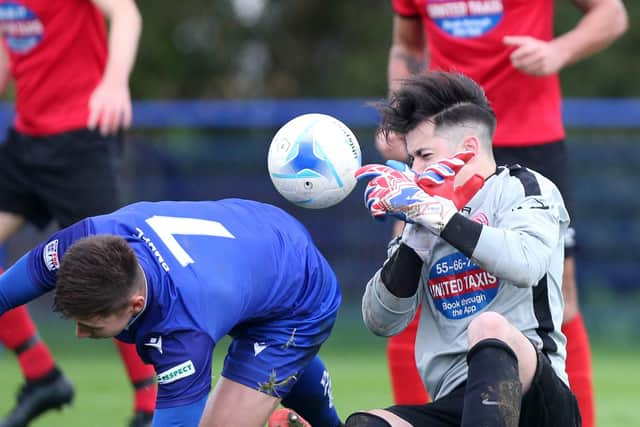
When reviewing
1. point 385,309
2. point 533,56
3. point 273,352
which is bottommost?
point 273,352

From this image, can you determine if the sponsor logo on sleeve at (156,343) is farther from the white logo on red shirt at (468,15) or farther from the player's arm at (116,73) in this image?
the white logo on red shirt at (468,15)

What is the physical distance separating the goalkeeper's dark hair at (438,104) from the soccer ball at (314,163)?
13.1 inches

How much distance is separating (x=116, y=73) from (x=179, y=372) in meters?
1.69

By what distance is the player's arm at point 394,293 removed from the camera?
134 inches

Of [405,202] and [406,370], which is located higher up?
[405,202]

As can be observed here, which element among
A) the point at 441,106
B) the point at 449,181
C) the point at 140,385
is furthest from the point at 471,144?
the point at 140,385

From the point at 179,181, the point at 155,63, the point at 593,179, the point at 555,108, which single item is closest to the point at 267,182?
the point at 179,181

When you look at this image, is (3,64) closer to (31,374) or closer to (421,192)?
(31,374)

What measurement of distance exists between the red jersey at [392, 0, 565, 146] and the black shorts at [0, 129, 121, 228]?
1.56m

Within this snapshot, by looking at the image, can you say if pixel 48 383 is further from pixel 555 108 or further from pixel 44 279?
pixel 555 108

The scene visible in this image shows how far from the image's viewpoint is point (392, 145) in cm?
395

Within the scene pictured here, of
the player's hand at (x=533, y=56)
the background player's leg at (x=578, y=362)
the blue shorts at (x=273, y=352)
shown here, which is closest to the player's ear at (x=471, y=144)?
the blue shorts at (x=273, y=352)

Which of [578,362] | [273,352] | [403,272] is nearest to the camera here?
[403,272]

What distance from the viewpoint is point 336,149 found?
3.98 metres
